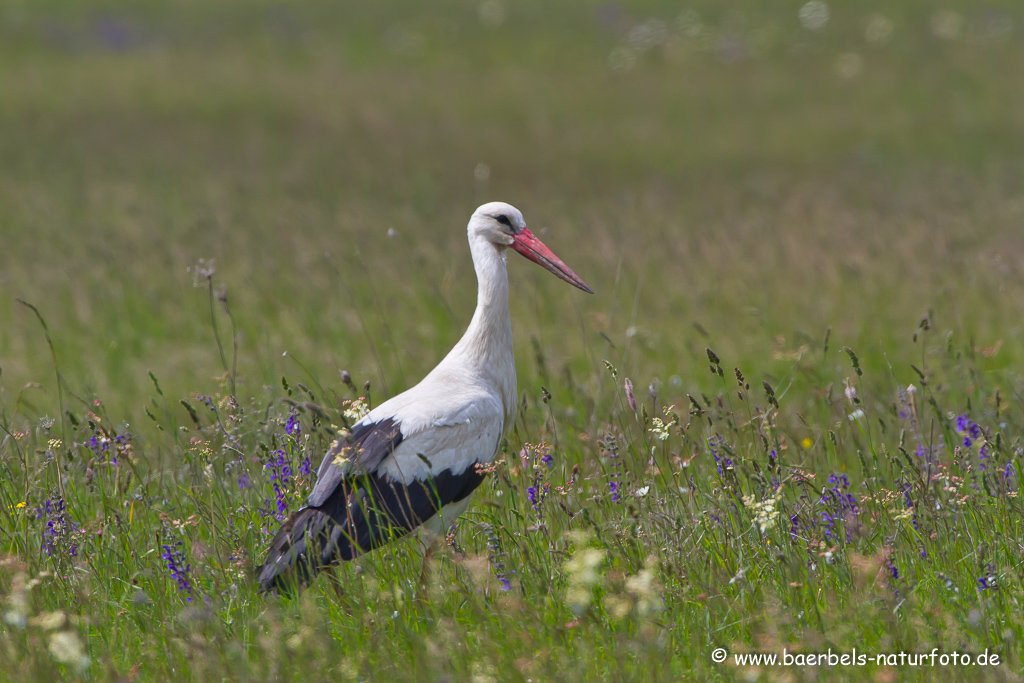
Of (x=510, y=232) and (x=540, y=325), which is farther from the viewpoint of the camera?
(x=540, y=325)

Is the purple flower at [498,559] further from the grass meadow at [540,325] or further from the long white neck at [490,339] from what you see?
the long white neck at [490,339]

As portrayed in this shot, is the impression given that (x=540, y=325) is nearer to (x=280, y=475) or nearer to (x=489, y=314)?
(x=489, y=314)

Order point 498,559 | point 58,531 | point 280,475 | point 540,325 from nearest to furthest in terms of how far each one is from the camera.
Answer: point 498,559 < point 58,531 < point 280,475 < point 540,325

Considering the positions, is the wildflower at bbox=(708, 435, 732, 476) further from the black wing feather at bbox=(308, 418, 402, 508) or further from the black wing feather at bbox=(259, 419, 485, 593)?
the black wing feather at bbox=(308, 418, 402, 508)

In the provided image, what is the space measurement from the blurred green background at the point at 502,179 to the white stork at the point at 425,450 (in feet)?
1.81

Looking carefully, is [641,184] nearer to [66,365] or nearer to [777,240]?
[777,240]

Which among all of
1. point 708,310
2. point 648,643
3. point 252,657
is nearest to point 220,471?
point 252,657

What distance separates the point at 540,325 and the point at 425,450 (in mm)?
2064

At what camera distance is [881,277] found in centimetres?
817

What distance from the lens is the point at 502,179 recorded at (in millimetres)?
14508

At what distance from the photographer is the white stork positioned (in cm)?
326

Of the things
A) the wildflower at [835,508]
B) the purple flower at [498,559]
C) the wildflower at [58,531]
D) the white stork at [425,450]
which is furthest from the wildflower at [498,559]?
the wildflower at [58,531]

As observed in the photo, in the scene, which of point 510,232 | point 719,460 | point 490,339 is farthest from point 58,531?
point 719,460

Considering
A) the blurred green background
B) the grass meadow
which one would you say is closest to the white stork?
the grass meadow
